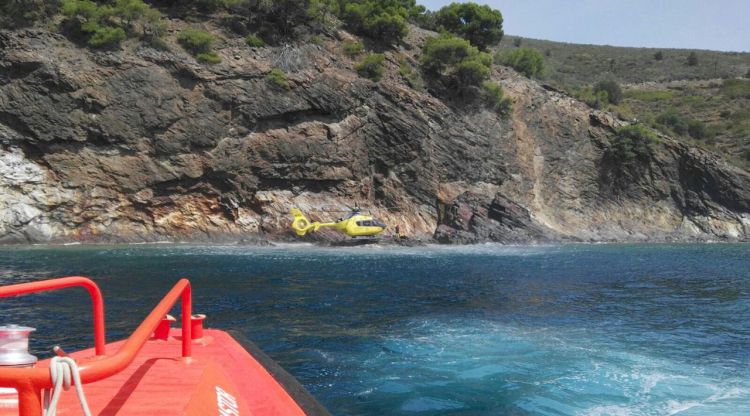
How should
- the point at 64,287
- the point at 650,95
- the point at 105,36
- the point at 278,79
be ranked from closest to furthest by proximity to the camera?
1. the point at 64,287
2. the point at 105,36
3. the point at 278,79
4. the point at 650,95

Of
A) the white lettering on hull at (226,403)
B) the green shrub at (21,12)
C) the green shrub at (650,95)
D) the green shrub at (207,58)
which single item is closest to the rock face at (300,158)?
the green shrub at (207,58)

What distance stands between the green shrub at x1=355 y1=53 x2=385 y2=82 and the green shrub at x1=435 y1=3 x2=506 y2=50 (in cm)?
1550

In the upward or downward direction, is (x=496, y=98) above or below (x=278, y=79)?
above

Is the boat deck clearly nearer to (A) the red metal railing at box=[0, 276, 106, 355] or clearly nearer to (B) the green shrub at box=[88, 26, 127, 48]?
(A) the red metal railing at box=[0, 276, 106, 355]

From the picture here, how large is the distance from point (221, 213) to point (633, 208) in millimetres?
36283

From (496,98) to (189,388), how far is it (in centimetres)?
5026

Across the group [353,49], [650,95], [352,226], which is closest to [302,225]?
[352,226]

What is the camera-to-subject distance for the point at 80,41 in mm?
39438

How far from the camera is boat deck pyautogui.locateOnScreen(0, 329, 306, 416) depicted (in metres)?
4.03

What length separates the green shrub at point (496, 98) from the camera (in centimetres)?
5193

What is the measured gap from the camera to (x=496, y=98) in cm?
5206

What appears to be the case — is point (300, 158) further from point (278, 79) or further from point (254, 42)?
point (254, 42)

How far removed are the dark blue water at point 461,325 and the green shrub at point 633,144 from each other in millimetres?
28674

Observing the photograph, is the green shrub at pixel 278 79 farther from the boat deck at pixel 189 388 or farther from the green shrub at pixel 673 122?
the green shrub at pixel 673 122
